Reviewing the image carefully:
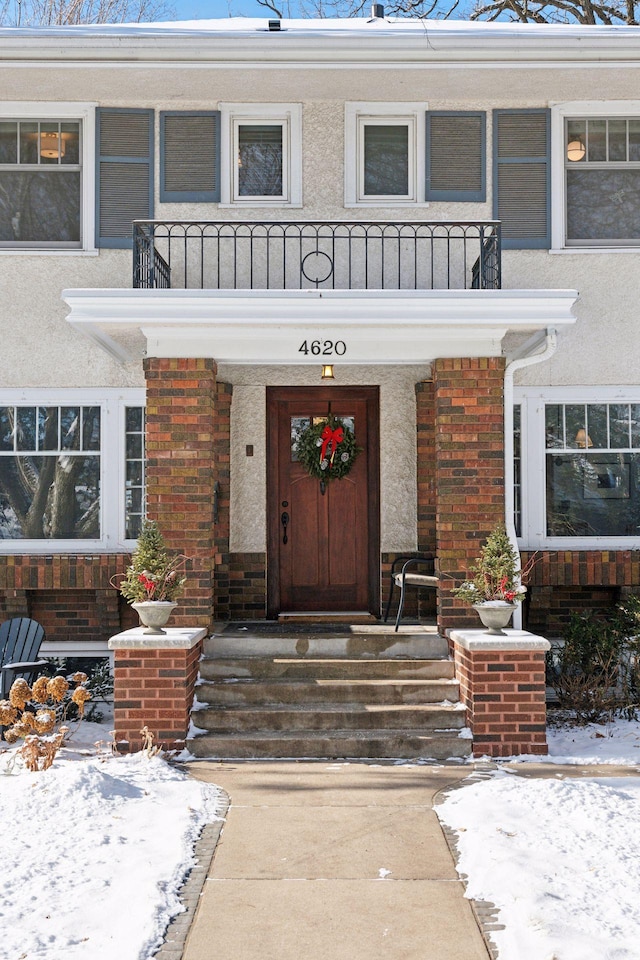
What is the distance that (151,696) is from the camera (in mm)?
7109

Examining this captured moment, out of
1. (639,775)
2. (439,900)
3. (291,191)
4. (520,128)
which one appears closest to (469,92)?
(520,128)

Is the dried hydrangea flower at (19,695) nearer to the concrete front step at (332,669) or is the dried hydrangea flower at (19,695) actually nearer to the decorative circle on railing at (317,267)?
the concrete front step at (332,669)

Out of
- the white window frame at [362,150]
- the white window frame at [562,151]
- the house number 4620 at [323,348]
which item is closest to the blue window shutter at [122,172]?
the white window frame at [362,150]

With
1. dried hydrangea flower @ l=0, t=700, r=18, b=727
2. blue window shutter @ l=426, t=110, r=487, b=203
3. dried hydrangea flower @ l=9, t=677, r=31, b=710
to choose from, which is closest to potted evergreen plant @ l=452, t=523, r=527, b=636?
Answer: dried hydrangea flower @ l=9, t=677, r=31, b=710

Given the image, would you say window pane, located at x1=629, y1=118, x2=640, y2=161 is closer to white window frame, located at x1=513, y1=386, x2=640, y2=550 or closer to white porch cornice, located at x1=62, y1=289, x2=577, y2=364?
white window frame, located at x1=513, y1=386, x2=640, y2=550

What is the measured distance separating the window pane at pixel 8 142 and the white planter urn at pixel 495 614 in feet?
→ 20.6

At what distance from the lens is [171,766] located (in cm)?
674

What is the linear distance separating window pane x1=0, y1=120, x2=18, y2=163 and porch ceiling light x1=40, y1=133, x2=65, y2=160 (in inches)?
10.2

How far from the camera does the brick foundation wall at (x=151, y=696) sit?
708 cm

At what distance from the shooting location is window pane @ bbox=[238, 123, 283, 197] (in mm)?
9406

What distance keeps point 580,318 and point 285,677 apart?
448 centimetres

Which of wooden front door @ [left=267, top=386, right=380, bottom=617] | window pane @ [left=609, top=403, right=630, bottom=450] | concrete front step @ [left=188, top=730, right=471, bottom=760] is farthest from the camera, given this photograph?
wooden front door @ [left=267, top=386, right=380, bottom=617]

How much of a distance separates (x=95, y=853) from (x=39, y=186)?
6742 millimetres

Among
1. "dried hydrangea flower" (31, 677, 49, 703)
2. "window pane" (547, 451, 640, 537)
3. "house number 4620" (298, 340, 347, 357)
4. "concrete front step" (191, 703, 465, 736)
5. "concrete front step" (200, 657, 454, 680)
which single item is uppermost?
"house number 4620" (298, 340, 347, 357)
